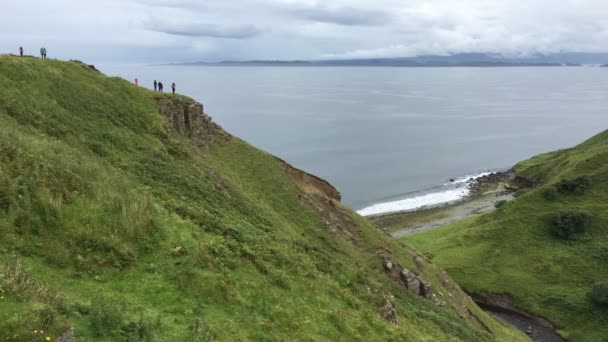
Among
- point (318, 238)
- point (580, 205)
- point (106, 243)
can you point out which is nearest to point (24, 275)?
point (106, 243)

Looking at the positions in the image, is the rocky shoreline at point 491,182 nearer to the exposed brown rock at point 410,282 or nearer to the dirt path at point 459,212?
the dirt path at point 459,212

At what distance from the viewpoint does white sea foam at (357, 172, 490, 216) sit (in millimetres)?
111356

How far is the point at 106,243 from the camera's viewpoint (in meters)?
16.8

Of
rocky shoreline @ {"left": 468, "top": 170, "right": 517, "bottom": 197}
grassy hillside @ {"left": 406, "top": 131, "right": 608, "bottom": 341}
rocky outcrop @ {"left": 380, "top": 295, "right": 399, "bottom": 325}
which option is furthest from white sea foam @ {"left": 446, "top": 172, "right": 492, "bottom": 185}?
rocky outcrop @ {"left": 380, "top": 295, "right": 399, "bottom": 325}

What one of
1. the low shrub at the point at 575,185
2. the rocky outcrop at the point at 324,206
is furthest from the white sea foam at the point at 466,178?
the rocky outcrop at the point at 324,206

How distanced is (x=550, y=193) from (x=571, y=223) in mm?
10538

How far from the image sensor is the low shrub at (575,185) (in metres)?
81.7

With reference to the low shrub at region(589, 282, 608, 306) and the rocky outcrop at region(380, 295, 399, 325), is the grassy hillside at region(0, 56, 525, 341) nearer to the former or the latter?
the rocky outcrop at region(380, 295, 399, 325)

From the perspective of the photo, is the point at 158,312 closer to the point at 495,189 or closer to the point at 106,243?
the point at 106,243

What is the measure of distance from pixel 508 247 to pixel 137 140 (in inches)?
2487

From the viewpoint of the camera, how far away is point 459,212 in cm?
11100

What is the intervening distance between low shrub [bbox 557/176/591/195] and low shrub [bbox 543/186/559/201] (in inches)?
46.9

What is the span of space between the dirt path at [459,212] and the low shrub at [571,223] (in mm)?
29448

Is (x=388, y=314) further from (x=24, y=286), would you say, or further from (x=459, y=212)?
(x=459, y=212)
